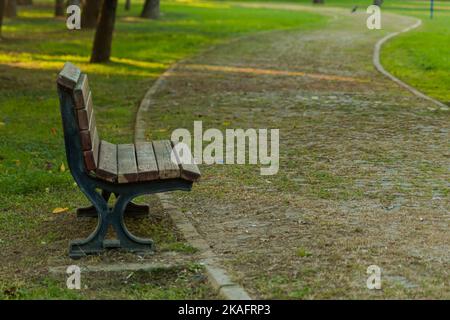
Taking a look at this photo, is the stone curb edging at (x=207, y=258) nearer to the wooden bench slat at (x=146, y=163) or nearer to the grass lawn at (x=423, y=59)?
the wooden bench slat at (x=146, y=163)

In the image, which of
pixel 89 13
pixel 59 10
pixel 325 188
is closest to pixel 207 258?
pixel 325 188

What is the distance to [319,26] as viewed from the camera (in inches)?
1383

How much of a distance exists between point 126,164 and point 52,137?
4.62 meters

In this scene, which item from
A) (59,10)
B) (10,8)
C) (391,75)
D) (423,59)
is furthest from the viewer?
(59,10)

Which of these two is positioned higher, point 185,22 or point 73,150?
point 73,150

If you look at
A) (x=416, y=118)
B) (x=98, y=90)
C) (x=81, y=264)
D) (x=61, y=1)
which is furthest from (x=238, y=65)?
(x=61, y=1)

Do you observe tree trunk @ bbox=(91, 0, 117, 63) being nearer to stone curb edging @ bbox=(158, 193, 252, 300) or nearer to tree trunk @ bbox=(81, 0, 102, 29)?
tree trunk @ bbox=(81, 0, 102, 29)

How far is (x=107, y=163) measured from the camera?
22.2ft

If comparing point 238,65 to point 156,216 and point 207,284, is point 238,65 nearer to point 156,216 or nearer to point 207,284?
point 156,216

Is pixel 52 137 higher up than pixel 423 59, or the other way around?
pixel 52 137

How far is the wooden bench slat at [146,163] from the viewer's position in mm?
6570

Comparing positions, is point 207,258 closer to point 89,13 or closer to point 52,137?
point 52,137

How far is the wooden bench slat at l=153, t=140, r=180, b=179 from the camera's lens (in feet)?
21.7

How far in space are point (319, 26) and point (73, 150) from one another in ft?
96.4
